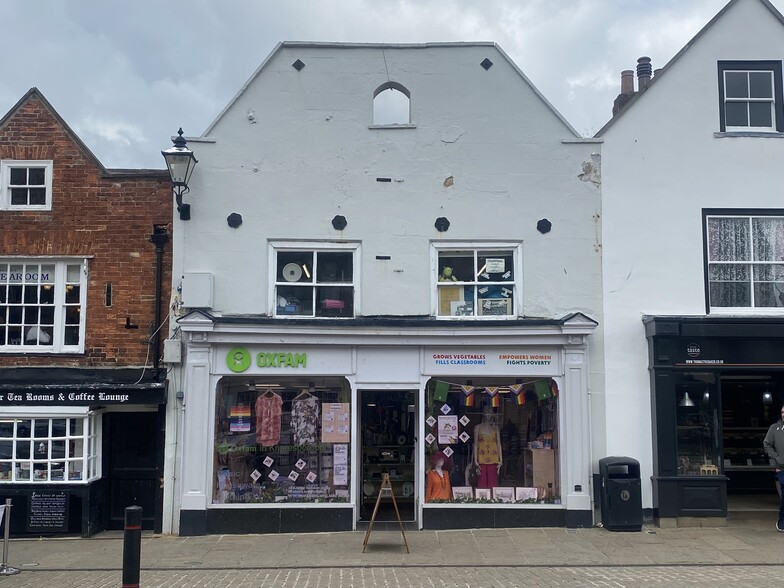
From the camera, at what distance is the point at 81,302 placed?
41.6 feet

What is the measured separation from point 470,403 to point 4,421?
734 centimetres

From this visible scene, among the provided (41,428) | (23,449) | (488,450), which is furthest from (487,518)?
(23,449)

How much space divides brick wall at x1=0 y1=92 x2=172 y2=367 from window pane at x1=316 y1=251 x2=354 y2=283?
2.47 meters

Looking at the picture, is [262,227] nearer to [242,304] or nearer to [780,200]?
[242,304]

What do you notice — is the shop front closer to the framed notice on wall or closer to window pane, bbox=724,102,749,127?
the framed notice on wall

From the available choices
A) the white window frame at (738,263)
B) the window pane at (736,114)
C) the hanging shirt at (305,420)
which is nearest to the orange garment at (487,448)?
the hanging shirt at (305,420)

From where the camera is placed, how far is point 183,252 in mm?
12547

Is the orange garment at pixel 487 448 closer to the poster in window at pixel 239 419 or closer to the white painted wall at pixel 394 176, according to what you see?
the white painted wall at pixel 394 176

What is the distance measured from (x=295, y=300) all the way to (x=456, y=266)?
8.83 feet

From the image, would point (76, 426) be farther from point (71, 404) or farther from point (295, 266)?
point (295, 266)

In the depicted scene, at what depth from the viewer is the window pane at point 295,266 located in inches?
500

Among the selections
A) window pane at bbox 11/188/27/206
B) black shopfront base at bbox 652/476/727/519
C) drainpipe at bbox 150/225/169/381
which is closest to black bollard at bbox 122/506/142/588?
drainpipe at bbox 150/225/169/381

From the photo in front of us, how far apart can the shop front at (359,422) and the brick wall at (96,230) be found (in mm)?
1273

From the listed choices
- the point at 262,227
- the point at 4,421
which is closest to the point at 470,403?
the point at 262,227
